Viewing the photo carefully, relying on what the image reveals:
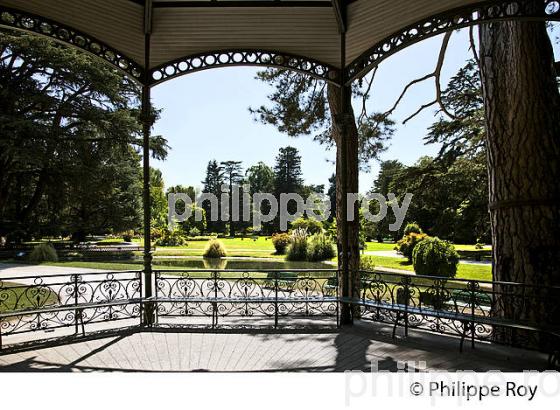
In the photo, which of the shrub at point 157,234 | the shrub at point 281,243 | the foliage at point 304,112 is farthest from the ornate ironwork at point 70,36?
the shrub at point 157,234

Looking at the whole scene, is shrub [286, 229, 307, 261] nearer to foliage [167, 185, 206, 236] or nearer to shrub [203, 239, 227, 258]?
shrub [203, 239, 227, 258]

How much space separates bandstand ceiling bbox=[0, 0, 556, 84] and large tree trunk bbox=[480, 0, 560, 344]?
1813 mm

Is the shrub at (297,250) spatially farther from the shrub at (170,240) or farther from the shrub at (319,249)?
the shrub at (170,240)

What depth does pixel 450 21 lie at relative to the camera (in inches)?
202

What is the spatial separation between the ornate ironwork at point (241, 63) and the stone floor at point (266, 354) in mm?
4158

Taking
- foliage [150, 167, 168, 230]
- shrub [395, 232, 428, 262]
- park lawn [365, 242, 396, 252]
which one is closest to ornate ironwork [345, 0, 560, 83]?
shrub [395, 232, 428, 262]

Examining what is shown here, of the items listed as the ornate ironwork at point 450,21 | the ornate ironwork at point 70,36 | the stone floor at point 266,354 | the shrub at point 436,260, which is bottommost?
the stone floor at point 266,354

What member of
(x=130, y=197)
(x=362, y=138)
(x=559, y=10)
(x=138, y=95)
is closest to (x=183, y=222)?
(x=130, y=197)

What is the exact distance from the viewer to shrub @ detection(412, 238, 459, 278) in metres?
12.6

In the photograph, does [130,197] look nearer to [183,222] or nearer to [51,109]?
[51,109]

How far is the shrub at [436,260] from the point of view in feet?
41.2

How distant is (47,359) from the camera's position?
16.3 feet

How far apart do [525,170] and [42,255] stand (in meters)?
21.3

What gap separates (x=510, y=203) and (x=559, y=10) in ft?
8.01
